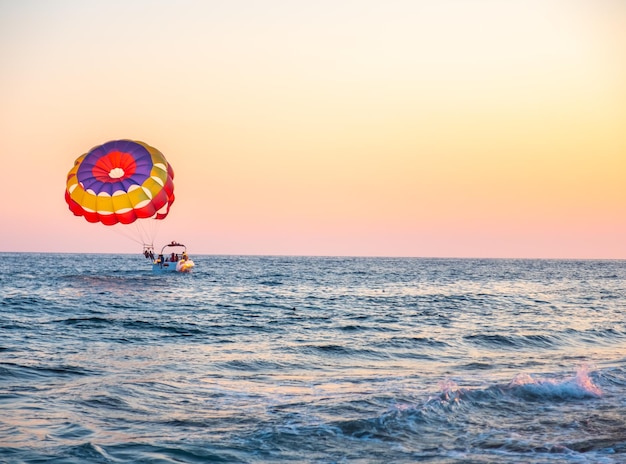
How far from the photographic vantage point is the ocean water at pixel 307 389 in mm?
8203

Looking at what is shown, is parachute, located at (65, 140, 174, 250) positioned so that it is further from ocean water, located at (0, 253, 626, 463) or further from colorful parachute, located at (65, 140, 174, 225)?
ocean water, located at (0, 253, 626, 463)

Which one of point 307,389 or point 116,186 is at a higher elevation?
point 116,186

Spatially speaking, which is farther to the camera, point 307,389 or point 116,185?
point 116,185

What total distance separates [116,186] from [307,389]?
2862 centimetres

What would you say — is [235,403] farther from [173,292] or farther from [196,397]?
[173,292]

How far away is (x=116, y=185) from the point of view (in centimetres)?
3803

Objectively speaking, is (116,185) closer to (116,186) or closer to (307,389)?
(116,186)

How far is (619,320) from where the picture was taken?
996 inches

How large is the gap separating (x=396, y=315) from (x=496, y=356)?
992 centimetres

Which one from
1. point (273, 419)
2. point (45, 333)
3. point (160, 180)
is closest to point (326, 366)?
point (273, 419)

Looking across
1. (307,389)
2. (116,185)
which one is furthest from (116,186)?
(307,389)

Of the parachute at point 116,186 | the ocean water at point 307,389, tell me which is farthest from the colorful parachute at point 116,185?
the ocean water at point 307,389

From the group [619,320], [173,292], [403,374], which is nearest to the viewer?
[403,374]

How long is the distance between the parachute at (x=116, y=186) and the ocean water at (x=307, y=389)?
13.6 meters
